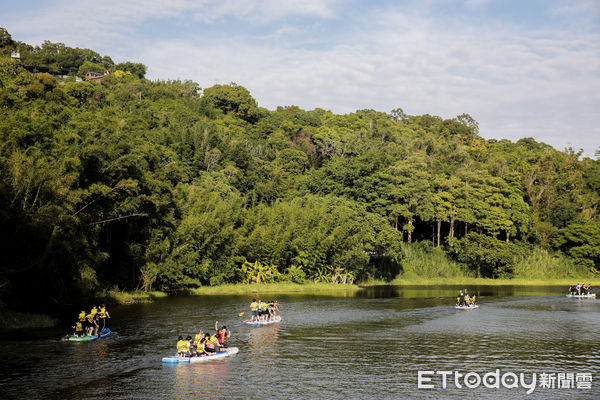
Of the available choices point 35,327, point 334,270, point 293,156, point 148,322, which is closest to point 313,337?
point 148,322

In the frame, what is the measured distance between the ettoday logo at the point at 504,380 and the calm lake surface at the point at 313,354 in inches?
9.5

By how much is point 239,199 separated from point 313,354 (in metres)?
43.6

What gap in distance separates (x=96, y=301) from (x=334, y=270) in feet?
109

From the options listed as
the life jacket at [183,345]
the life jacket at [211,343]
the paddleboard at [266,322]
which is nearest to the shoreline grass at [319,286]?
the paddleboard at [266,322]

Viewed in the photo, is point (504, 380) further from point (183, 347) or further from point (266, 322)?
point (266, 322)

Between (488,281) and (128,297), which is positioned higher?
(128,297)

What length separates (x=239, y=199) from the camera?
7212cm

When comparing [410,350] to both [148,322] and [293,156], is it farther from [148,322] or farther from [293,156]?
[293,156]

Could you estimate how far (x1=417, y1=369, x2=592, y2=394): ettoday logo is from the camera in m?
24.5

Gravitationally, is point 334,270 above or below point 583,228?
Result: below

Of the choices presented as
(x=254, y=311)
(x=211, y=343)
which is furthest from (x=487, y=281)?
(x=211, y=343)

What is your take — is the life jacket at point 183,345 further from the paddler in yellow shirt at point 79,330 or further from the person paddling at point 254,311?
the person paddling at point 254,311

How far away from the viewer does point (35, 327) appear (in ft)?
123

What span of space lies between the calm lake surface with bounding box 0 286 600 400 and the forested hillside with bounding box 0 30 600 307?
25.2 feet
